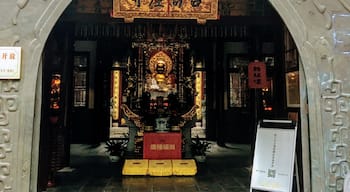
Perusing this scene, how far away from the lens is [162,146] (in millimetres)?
6383

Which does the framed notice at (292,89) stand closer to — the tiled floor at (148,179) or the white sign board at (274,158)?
the white sign board at (274,158)

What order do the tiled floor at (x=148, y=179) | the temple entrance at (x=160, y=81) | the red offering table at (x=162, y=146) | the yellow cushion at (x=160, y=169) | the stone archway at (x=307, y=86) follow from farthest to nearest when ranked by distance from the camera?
the red offering table at (x=162, y=146), the yellow cushion at (x=160, y=169), the temple entrance at (x=160, y=81), the tiled floor at (x=148, y=179), the stone archway at (x=307, y=86)

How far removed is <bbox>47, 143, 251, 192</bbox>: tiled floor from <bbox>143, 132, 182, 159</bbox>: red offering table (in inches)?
23.1

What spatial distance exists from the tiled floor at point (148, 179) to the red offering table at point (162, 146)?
59 cm

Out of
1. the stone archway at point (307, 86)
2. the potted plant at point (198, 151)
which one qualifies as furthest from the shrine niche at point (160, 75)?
the stone archway at point (307, 86)

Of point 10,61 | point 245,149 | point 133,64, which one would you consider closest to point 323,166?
point 10,61

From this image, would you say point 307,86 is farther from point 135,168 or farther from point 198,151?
point 198,151

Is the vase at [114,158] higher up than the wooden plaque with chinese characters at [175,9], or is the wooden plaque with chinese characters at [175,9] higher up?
the wooden plaque with chinese characters at [175,9]

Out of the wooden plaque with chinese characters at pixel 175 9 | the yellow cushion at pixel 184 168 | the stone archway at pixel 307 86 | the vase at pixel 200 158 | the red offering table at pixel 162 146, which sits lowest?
the vase at pixel 200 158

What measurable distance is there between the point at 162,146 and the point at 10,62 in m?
3.93

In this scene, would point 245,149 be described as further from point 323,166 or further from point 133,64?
point 323,166

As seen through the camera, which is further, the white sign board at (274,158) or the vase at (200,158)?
the vase at (200,158)

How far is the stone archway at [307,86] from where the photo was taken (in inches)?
114

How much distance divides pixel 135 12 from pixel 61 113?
2.55 meters
